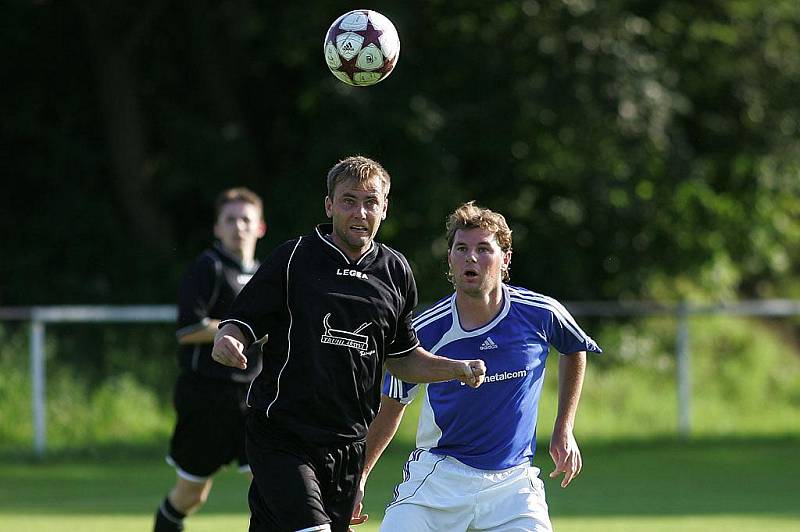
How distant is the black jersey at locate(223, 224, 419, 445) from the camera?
A: 5438mm


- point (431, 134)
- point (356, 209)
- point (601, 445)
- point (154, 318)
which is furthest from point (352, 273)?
point (431, 134)

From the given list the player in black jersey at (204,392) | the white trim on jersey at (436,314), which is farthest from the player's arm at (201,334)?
→ the white trim on jersey at (436,314)

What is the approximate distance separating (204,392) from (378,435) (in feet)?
9.13

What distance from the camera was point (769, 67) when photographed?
61.2ft

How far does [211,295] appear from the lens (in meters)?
8.31

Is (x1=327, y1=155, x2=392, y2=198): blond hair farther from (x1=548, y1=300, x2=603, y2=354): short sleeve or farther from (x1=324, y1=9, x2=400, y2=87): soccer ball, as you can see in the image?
(x1=324, y1=9, x2=400, y2=87): soccer ball

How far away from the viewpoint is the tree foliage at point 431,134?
17.1 metres

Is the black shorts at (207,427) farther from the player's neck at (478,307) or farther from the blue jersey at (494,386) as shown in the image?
the player's neck at (478,307)

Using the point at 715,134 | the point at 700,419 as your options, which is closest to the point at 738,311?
the point at 700,419

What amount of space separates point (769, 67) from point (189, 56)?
7924 millimetres

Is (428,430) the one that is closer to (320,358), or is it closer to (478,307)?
(478,307)

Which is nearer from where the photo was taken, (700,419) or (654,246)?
(700,419)

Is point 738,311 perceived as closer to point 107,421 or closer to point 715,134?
point 715,134

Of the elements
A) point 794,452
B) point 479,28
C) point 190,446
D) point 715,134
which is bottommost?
point 794,452
